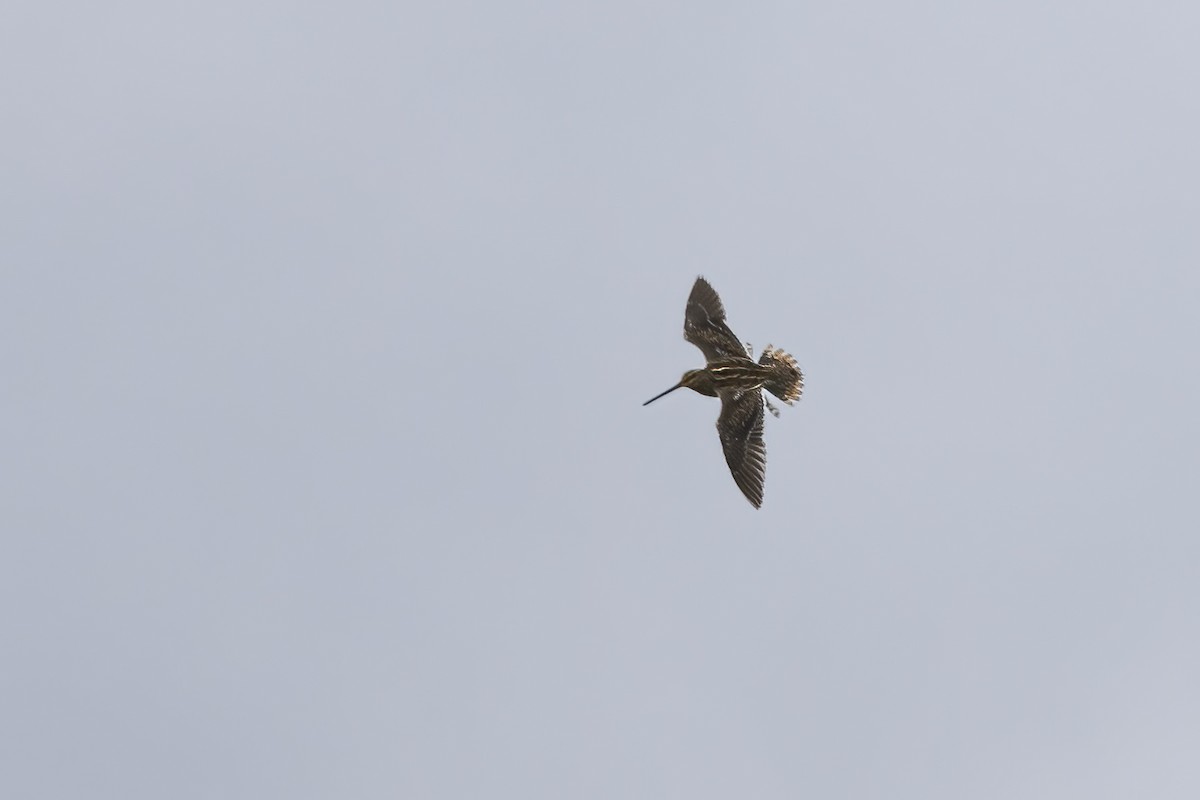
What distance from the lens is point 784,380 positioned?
163ft

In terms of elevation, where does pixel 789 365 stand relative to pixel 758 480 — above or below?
above

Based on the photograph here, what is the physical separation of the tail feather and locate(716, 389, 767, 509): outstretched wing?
1.84 feet

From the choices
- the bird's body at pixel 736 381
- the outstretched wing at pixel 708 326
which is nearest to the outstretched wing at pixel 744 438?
the bird's body at pixel 736 381

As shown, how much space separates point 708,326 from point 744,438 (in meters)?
3.84

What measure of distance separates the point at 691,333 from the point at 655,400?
2940 millimetres

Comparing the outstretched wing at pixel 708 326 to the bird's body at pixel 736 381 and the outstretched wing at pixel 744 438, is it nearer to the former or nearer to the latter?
the bird's body at pixel 736 381

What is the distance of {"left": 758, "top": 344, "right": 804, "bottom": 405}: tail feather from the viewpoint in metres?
49.6

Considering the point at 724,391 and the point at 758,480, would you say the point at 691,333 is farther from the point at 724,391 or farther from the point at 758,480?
the point at 758,480

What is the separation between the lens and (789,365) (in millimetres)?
49938

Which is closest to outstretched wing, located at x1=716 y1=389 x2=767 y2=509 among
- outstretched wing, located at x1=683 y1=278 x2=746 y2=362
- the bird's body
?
the bird's body

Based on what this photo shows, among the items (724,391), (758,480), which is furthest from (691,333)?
(758,480)

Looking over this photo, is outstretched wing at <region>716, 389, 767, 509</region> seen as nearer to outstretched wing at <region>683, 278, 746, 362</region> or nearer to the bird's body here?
the bird's body

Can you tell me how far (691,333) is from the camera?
165 feet

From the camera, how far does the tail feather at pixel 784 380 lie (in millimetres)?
49562
